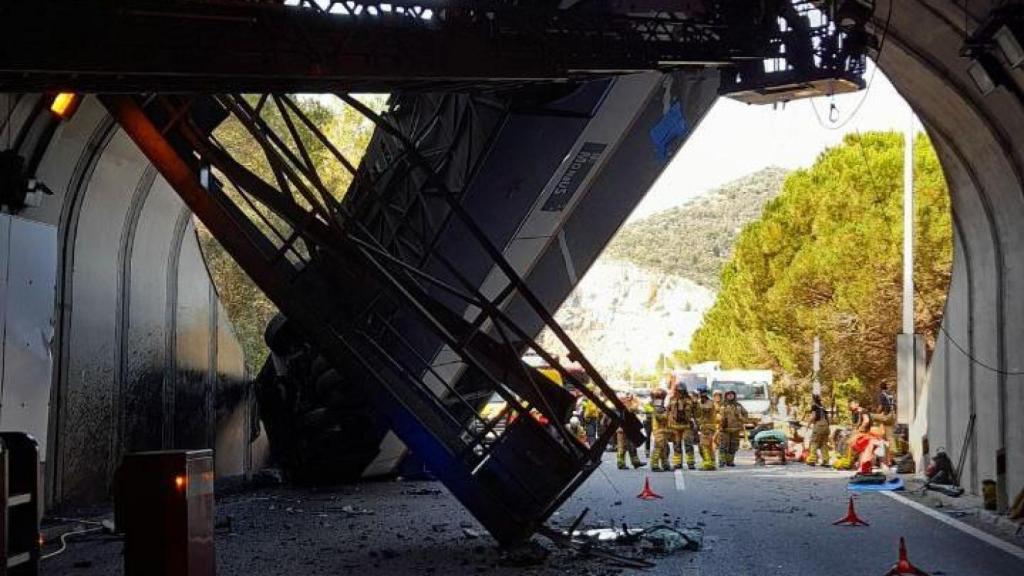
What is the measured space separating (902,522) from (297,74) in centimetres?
896

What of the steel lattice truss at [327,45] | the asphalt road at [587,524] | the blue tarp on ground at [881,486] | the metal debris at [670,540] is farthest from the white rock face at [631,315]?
the steel lattice truss at [327,45]

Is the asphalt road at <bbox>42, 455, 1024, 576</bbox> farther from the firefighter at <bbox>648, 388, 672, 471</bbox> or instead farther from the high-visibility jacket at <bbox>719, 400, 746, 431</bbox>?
the high-visibility jacket at <bbox>719, 400, 746, 431</bbox>

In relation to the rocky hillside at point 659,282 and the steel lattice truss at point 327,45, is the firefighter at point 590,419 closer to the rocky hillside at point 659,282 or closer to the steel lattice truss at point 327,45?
the steel lattice truss at point 327,45

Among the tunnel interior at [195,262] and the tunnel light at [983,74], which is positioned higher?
the tunnel light at [983,74]

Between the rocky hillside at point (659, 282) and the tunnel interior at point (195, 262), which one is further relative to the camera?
the rocky hillside at point (659, 282)

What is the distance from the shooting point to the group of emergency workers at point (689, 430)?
942 inches

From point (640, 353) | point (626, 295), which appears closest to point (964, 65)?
point (640, 353)

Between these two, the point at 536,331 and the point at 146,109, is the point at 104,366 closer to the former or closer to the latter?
the point at 146,109

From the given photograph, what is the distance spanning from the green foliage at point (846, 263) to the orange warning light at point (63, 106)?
3251cm

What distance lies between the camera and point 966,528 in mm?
13047

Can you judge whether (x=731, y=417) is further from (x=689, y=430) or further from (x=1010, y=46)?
(x=1010, y=46)

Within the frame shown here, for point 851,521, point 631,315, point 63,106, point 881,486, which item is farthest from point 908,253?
point 631,315

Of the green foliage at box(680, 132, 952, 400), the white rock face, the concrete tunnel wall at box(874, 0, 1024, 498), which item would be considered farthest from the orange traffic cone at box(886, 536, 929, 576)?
the white rock face

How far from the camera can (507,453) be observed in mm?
11742
